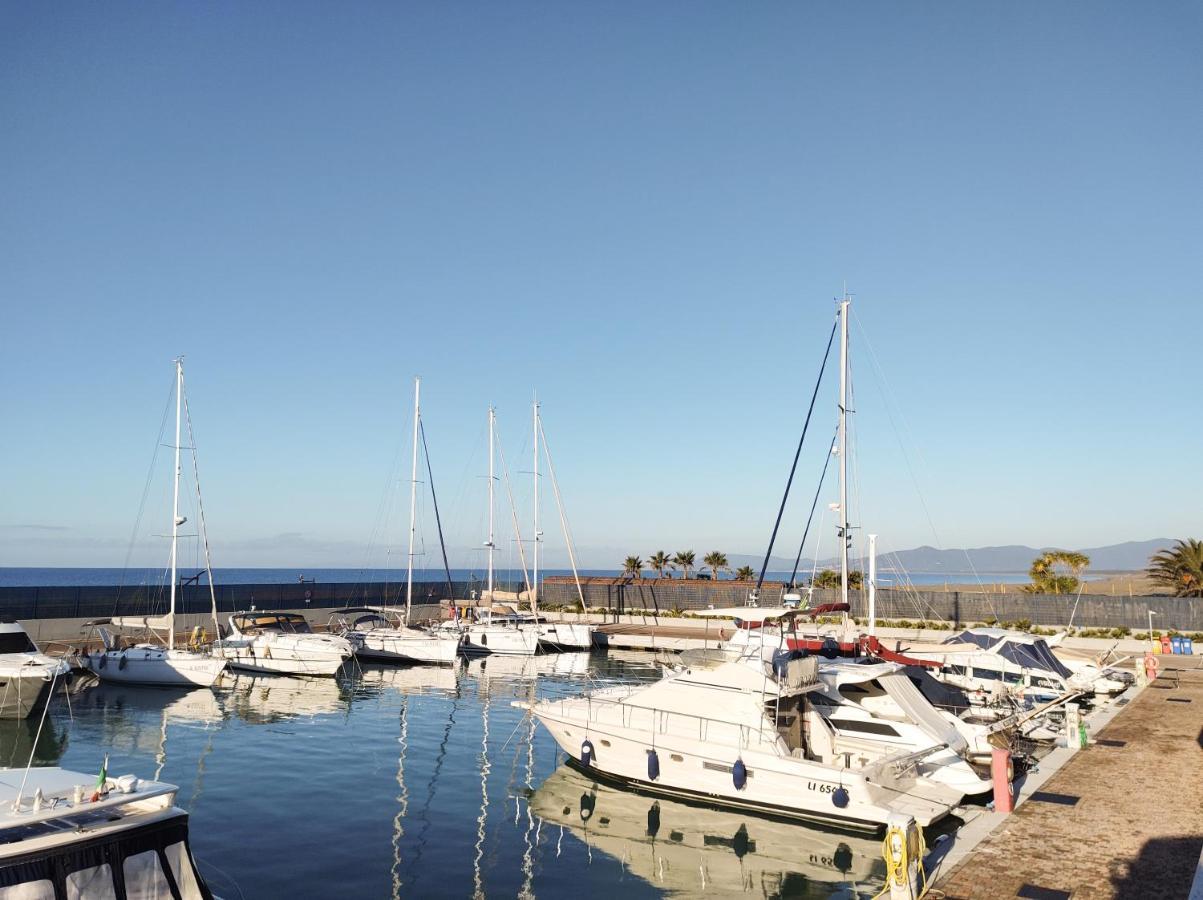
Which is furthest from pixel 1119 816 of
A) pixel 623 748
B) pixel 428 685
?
pixel 428 685

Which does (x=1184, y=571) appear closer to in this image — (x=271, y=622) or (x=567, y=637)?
(x=567, y=637)

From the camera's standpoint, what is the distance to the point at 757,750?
1900 cm

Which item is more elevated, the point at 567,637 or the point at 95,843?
the point at 95,843

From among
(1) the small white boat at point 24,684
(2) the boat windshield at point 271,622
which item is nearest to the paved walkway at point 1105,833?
(1) the small white boat at point 24,684

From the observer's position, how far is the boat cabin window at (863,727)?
20328mm

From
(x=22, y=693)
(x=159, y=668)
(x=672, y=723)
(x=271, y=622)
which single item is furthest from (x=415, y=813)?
(x=271, y=622)

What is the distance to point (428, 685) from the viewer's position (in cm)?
3850

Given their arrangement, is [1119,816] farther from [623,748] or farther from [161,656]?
[161,656]

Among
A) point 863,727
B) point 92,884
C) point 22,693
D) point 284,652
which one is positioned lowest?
point 284,652

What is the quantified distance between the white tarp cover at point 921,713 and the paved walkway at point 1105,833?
2.51m

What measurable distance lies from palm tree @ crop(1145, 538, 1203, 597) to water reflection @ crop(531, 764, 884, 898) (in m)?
47.0

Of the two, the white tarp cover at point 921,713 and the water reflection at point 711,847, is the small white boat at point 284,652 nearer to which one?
the water reflection at point 711,847

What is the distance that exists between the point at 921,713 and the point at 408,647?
3091cm

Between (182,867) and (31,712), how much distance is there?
24971mm
